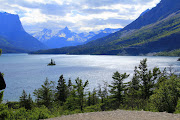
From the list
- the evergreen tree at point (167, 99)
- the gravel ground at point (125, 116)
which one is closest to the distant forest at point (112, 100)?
the evergreen tree at point (167, 99)

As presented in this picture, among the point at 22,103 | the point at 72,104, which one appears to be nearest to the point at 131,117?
the point at 72,104

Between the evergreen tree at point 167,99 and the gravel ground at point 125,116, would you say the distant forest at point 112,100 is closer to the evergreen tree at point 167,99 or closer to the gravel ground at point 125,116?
the evergreen tree at point 167,99

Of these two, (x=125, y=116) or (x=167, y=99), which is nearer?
(x=125, y=116)

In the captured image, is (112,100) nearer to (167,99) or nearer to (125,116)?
(167,99)

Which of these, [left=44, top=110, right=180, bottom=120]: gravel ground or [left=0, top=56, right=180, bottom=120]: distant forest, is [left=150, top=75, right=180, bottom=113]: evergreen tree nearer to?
[left=0, top=56, right=180, bottom=120]: distant forest

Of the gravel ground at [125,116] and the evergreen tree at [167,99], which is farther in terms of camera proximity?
the evergreen tree at [167,99]

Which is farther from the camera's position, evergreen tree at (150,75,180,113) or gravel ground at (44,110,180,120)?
evergreen tree at (150,75,180,113)

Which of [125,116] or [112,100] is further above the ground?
[125,116]

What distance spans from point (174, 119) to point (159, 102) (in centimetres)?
654

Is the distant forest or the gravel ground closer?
the gravel ground

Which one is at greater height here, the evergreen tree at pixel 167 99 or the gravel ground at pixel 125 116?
the evergreen tree at pixel 167 99

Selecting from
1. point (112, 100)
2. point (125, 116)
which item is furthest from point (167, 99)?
point (112, 100)

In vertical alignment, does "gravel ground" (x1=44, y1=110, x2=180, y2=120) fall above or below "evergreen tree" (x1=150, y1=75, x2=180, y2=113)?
below

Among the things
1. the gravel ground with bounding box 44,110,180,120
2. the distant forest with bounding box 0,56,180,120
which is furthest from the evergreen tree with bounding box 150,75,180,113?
the gravel ground with bounding box 44,110,180,120
